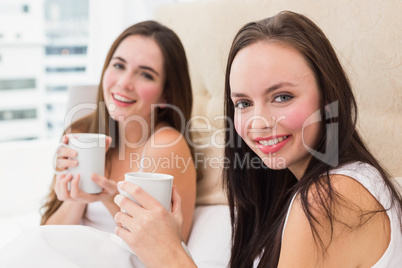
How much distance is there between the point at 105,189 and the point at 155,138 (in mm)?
349

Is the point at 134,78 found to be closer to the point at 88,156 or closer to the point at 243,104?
the point at 88,156

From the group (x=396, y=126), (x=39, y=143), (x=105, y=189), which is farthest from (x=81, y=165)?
(x=39, y=143)

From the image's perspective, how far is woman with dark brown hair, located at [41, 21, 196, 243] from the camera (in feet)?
5.68

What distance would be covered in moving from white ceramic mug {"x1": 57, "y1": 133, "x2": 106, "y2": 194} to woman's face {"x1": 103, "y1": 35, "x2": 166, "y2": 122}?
371mm

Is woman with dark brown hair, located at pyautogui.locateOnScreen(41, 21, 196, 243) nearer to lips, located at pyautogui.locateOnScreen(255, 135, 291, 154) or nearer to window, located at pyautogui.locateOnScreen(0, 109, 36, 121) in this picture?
lips, located at pyautogui.locateOnScreen(255, 135, 291, 154)

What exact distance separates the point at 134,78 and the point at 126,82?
5 cm

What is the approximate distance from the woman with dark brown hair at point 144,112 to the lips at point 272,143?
2.07ft

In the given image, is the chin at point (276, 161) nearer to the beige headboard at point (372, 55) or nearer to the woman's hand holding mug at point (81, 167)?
the beige headboard at point (372, 55)

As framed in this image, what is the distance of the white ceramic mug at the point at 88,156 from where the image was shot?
1419 millimetres

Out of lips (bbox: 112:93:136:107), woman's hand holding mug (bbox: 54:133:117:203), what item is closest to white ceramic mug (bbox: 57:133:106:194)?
woman's hand holding mug (bbox: 54:133:117:203)

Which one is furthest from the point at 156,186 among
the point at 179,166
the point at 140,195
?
the point at 179,166

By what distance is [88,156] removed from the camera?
1438mm

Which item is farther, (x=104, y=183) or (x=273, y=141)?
(x=104, y=183)

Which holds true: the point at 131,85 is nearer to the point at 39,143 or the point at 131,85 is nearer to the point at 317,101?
the point at 317,101
